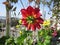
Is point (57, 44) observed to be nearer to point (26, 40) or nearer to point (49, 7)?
point (49, 7)

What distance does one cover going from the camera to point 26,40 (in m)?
1.85

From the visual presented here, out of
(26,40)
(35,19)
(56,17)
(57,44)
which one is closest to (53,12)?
(56,17)

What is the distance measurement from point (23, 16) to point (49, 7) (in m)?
3.80

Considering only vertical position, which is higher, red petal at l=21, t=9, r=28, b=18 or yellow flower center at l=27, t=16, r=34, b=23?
red petal at l=21, t=9, r=28, b=18

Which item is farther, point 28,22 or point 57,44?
point 57,44

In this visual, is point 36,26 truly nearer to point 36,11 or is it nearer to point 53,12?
point 36,11

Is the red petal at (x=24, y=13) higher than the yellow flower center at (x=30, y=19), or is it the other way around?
the red petal at (x=24, y=13)

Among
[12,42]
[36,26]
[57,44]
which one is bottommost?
[57,44]

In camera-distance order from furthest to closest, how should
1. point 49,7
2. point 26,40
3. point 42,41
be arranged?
point 49,7 < point 42,41 < point 26,40

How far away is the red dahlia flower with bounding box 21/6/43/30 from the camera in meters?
1.27

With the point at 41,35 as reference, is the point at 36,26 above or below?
above

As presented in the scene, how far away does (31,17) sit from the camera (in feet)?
4.40

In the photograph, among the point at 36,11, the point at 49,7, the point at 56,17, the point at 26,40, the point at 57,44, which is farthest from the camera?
the point at 49,7

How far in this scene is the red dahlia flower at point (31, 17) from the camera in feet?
4.17
